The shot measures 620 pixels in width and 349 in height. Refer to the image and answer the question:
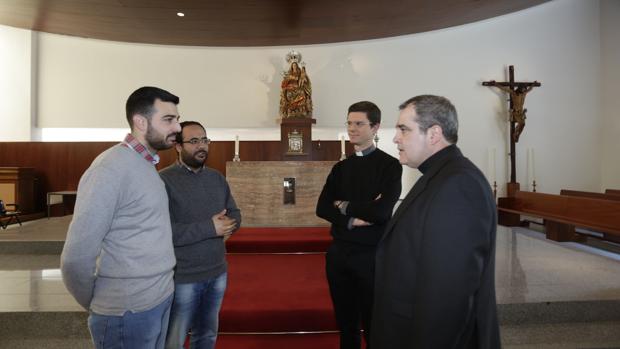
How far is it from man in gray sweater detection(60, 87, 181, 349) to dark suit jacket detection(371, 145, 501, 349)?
0.82 m

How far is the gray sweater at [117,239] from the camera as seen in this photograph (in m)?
Result: 1.15

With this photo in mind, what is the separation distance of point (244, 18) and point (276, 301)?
508 centimetres

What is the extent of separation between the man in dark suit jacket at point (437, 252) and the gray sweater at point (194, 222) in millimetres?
840

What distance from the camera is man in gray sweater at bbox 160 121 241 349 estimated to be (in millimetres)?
1613

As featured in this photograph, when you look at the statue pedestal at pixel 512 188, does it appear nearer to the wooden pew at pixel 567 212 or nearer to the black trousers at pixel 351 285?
the wooden pew at pixel 567 212

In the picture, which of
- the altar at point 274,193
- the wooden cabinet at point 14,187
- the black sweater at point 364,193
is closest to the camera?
the black sweater at point 364,193

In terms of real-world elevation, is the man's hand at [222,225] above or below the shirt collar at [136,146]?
below

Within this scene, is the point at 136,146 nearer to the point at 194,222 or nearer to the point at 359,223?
the point at 194,222

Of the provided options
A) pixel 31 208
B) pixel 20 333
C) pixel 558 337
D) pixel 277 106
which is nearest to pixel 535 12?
pixel 277 106

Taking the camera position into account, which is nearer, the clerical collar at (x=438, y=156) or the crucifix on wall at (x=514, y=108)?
the clerical collar at (x=438, y=156)

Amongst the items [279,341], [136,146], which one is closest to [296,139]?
[279,341]

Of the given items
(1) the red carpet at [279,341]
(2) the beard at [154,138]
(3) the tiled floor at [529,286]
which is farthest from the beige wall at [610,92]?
(2) the beard at [154,138]

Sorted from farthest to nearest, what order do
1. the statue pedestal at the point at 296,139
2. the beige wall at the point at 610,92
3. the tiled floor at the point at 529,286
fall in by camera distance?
the beige wall at the point at 610,92
the statue pedestal at the point at 296,139
the tiled floor at the point at 529,286

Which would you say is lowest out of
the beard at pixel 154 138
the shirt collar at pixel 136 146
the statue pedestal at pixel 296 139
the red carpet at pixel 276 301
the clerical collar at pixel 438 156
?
the red carpet at pixel 276 301
